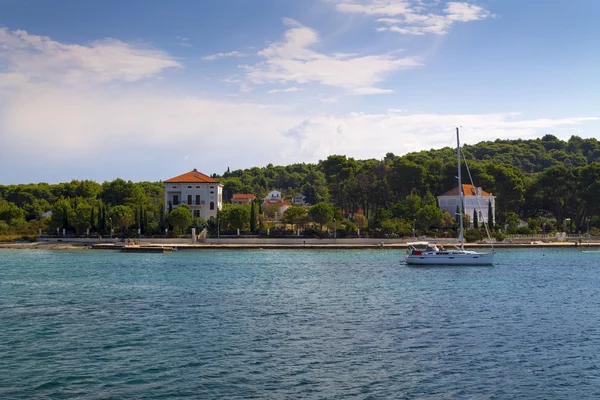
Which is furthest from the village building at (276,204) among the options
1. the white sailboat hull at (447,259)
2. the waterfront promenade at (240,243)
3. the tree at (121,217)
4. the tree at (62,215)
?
the white sailboat hull at (447,259)

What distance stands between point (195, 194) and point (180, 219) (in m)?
9.40

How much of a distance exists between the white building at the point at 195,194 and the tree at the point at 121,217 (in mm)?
6521

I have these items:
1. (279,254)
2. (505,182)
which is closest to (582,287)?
(279,254)

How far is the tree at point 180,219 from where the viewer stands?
262 feet

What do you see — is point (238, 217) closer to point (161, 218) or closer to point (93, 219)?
point (161, 218)

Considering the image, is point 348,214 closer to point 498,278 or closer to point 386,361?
point 498,278

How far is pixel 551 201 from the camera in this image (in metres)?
101

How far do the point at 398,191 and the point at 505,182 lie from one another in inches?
625

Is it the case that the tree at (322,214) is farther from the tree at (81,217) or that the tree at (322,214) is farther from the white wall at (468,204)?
the tree at (81,217)

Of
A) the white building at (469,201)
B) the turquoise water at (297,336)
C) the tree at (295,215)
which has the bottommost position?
the turquoise water at (297,336)

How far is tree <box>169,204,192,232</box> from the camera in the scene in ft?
262

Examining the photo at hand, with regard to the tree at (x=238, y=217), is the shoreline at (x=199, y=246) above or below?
below

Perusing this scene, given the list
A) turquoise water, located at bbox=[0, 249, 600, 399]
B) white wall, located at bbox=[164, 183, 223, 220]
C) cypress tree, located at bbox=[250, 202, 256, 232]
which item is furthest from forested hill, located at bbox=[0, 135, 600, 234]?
turquoise water, located at bbox=[0, 249, 600, 399]

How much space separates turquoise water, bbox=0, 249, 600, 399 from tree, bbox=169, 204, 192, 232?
34974 mm
